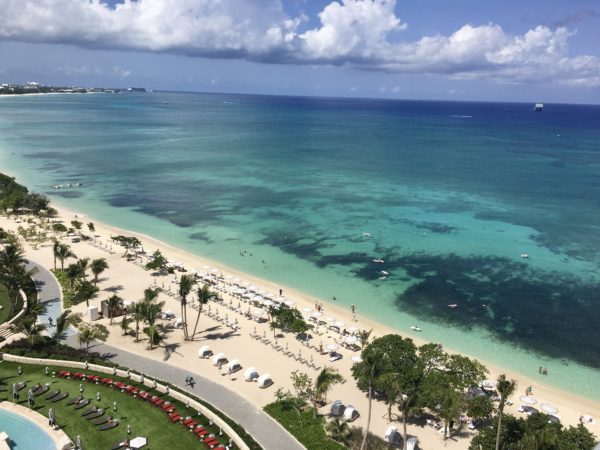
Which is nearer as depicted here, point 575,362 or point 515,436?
point 515,436

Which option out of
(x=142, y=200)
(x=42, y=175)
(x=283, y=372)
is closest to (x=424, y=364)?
(x=283, y=372)

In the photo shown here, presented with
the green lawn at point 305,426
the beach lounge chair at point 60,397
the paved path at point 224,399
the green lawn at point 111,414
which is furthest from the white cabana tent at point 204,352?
the beach lounge chair at point 60,397

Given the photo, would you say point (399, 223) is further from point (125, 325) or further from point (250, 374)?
point (125, 325)

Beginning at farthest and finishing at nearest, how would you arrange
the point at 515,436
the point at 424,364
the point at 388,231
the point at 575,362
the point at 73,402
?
the point at 388,231 < the point at 575,362 < the point at 424,364 < the point at 73,402 < the point at 515,436

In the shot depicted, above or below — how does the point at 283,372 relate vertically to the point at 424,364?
below

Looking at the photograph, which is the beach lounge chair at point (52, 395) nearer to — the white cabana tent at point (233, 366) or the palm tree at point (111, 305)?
the palm tree at point (111, 305)

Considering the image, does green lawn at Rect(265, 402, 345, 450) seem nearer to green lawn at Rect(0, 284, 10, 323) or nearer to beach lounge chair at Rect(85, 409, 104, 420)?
beach lounge chair at Rect(85, 409, 104, 420)

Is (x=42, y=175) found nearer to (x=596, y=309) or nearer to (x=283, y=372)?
(x=283, y=372)
